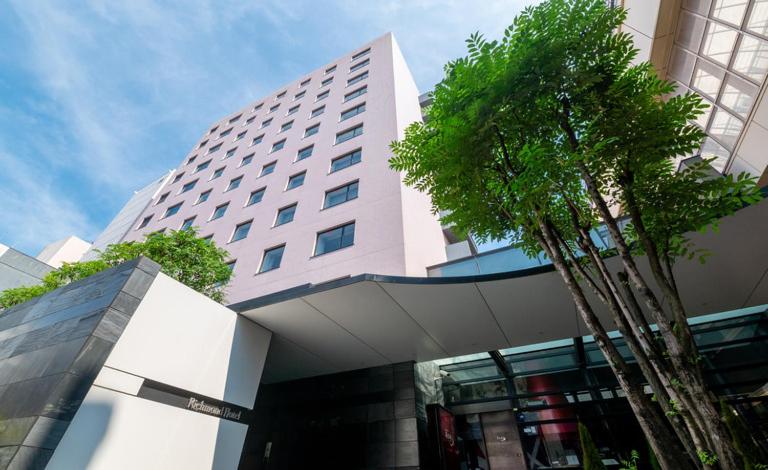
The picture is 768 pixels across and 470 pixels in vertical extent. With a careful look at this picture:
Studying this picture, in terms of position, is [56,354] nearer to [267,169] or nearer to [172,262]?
[172,262]

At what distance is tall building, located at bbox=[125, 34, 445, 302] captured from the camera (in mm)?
11500

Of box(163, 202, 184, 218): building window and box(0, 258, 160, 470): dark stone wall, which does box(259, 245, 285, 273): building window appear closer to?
box(0, 258, 160, 470): dark stone wall

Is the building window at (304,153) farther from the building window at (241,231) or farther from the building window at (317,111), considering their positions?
the building window at (241,231)

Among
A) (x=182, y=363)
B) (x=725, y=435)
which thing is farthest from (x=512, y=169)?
(x=182, y=363)

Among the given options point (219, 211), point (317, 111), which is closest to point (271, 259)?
point (219, 211)

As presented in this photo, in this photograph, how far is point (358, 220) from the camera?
472 inches

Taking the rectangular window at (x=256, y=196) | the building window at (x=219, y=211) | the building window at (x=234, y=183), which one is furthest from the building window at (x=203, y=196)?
the rectangular window at (x=256, y=196)

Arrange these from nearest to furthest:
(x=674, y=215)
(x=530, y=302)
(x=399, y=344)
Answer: (x=674, y=215) → (x=530, y=302) → (x=399, y=344)

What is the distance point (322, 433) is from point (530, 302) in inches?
269

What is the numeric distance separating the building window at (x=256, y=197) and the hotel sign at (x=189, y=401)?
11286mm

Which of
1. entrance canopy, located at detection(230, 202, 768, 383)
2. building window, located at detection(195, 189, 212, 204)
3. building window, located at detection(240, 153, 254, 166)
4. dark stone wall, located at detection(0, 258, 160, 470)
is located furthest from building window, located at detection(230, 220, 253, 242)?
dark stone wall, located at detection(0, 258, 160, 470)

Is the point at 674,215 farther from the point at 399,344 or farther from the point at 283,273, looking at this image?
the point at 283,273

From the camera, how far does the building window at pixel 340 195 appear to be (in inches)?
520

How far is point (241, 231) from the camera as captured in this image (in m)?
15.4
